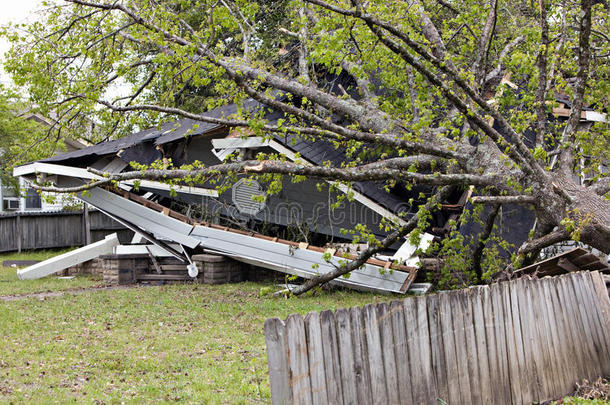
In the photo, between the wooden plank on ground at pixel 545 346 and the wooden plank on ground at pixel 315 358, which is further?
the wooden plank on ground at pixel 545 346

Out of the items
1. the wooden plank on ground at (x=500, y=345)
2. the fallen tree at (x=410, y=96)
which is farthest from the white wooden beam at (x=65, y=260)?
the wooden plank on ground at (x=500, y=345)

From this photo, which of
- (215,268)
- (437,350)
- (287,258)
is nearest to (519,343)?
(437,350)

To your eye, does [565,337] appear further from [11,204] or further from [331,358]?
[11,204]

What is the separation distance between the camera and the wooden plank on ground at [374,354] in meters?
4.63

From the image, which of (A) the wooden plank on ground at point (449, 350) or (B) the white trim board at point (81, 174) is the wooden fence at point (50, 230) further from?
(A) the wooden plank on ground at point (449, 350)

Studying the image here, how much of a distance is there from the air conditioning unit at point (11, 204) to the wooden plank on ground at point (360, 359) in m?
26.9

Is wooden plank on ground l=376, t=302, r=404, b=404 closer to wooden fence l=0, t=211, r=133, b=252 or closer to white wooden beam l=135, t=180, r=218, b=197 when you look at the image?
white wooden beam l=135, t=180, r=218, b=197

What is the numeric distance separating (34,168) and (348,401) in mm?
13673

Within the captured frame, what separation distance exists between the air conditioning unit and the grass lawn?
683 inches

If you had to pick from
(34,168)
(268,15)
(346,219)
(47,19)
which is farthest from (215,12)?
(268,15)

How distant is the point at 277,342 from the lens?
4.11 meters

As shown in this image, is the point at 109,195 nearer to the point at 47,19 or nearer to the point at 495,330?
the point at 47,19

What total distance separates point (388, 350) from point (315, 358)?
0.79 metres

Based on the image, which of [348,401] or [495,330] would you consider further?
[495,330]
